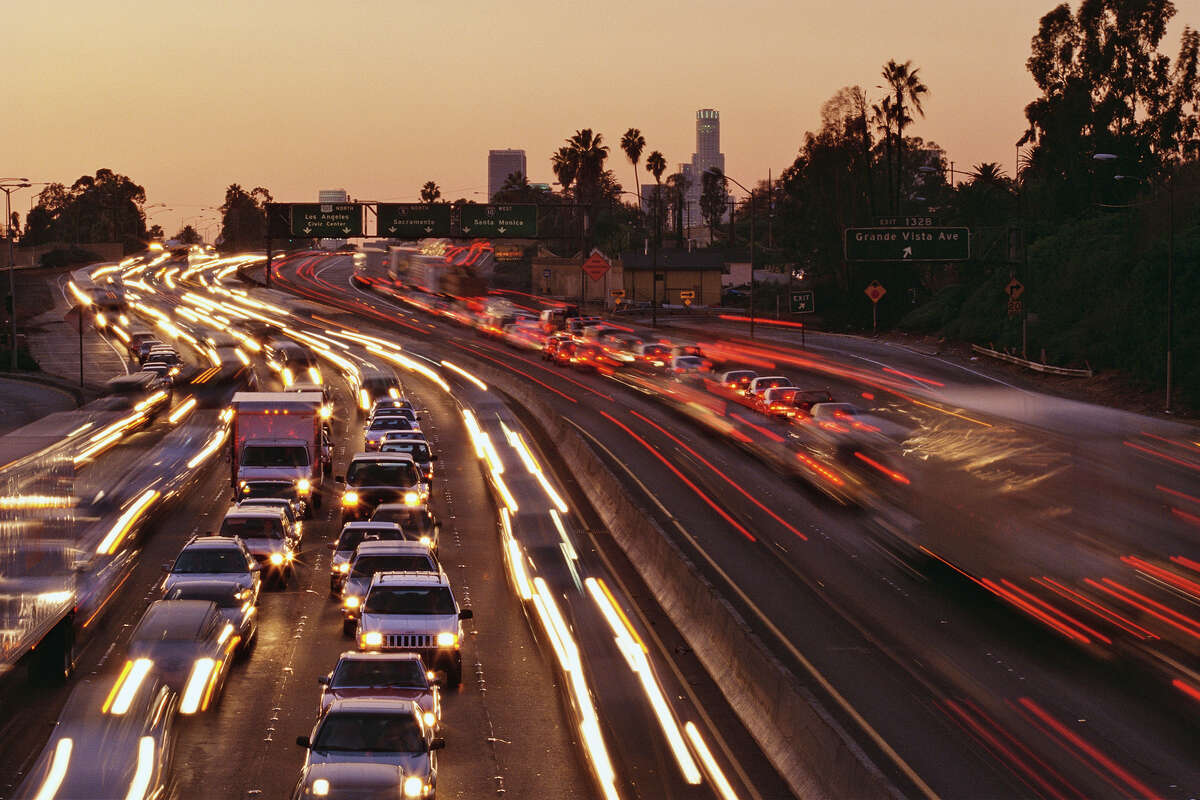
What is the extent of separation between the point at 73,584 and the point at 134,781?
312 inches

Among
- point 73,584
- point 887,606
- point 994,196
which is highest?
point 994,196

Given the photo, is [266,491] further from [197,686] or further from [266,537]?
[197,686]

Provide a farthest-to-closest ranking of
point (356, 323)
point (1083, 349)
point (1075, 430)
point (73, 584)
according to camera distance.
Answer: point (356, 323)
point (1083, 349)
point (1075, 430)
point (73, 584)

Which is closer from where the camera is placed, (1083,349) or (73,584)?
(73,584)

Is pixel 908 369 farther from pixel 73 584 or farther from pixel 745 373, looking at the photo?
→ pixel 73 584

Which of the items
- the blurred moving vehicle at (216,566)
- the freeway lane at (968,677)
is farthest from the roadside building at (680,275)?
the blurred moving vehicle at (216,566)

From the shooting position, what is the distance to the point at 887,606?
28156mm

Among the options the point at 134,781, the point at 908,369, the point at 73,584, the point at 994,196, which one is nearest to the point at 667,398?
the point at 908,369

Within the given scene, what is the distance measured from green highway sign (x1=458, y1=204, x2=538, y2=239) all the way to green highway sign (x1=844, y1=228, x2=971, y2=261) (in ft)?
101

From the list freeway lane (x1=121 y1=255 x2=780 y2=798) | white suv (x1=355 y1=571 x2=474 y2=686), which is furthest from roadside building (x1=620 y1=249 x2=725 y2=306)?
white suv (x1=355 y1=571 x2=474 y2=686)

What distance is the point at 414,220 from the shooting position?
322ft

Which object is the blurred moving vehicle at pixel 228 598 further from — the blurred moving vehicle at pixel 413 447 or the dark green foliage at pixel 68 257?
the dark green foliage at pixel 68 257

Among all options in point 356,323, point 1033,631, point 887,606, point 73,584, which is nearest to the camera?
point 73,584

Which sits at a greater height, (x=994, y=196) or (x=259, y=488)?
(x=994, y=196)
